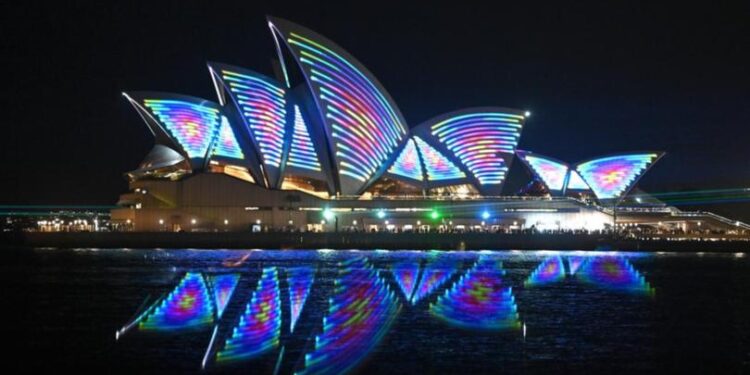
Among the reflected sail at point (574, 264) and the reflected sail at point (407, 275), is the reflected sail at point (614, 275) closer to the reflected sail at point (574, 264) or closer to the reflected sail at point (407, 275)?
the reflected sail at point (574, 264)

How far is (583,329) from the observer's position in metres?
19.5

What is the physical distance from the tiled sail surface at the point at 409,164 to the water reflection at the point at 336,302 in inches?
915

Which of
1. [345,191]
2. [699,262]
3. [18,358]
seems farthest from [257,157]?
[18,358]

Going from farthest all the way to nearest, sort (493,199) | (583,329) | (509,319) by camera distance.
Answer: (493,199)
(509,319)
(583,329)

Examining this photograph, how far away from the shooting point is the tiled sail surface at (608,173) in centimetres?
6912

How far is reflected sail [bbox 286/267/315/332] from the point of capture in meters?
21.5

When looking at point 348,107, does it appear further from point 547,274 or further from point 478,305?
point 478,305

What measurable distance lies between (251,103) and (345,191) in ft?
31.1

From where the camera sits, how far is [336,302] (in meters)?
23.8

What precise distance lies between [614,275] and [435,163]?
31.5 metres

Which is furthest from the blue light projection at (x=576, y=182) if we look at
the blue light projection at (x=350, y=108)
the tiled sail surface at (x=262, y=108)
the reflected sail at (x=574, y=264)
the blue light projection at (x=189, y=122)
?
the blue light projection at (x=189, y=122)

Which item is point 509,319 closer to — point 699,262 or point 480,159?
point 699,262

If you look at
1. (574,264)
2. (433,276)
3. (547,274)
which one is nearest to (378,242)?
(574,264)

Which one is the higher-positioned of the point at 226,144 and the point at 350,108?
the point at 350,108
